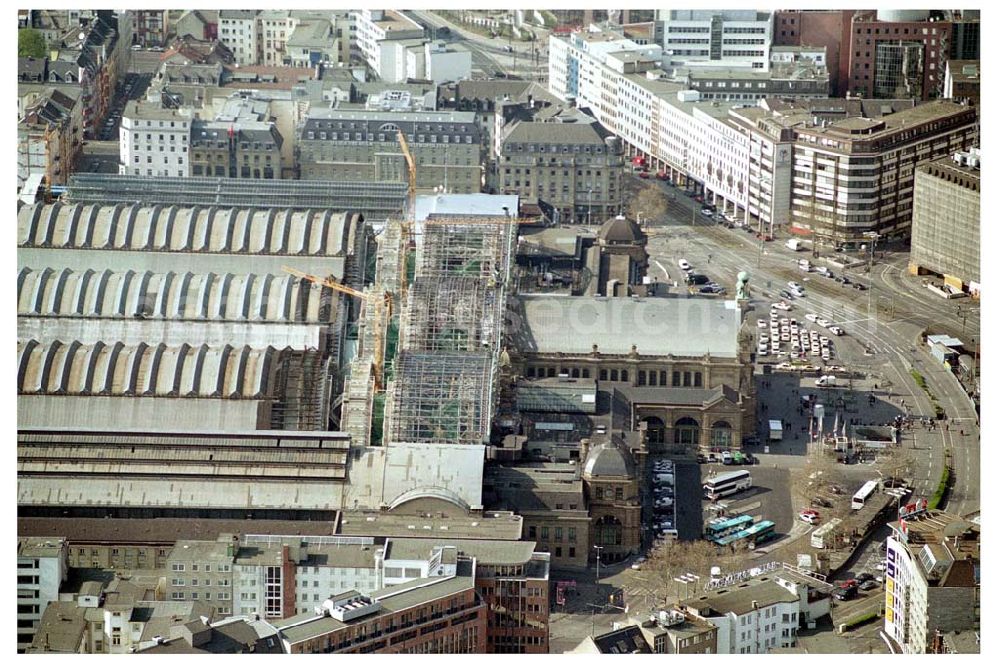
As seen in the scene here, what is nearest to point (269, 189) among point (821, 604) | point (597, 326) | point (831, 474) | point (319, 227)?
point (319, 227)

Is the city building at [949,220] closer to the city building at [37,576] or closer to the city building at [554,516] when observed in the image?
the city building at [554,516]

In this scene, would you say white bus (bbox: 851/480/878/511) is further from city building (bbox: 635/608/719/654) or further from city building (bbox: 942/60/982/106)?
city building (bbox: 942/60/982/106)

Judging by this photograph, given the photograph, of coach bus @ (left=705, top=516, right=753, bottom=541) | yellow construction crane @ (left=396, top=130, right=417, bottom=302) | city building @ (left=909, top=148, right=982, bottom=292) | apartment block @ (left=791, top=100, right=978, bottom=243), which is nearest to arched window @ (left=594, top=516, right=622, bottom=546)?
coach bus @ (left=705, top=516, right=753, bottom=541)

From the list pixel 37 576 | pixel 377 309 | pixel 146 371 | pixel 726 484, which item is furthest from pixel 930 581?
pixel 146 371

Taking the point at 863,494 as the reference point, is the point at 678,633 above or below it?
below

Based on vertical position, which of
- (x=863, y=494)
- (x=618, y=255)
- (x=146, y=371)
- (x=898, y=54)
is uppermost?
(x=898, y=54)

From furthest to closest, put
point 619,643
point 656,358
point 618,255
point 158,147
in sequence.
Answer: point 158,147 < point 618,255 < point 656,358 < point 619,643

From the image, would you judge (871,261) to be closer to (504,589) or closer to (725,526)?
(725,526)
